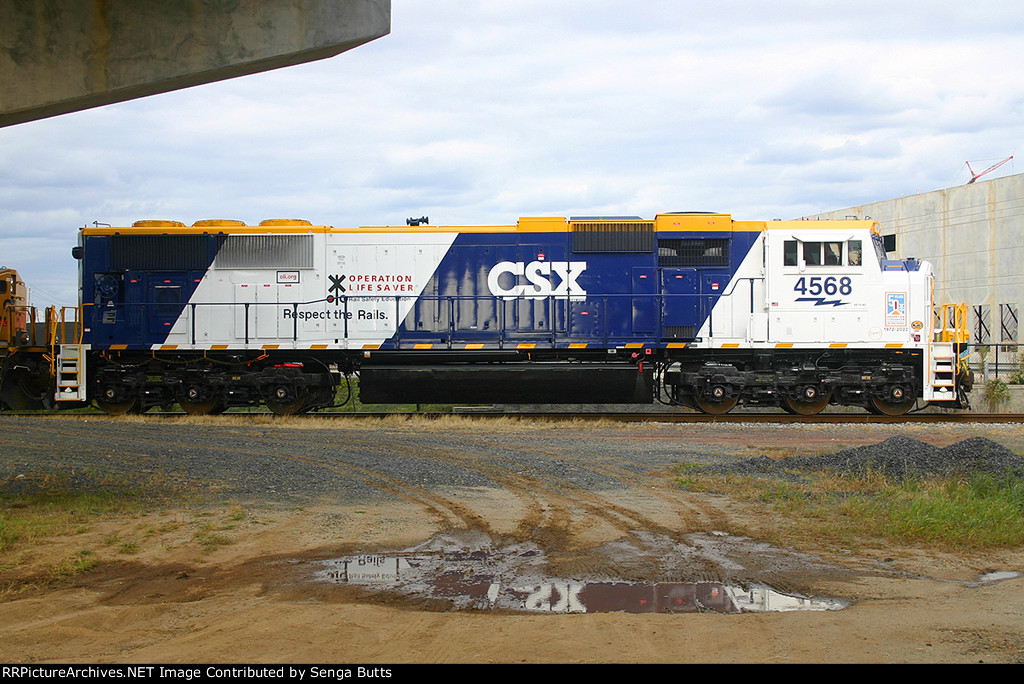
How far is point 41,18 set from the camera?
7.18 metres

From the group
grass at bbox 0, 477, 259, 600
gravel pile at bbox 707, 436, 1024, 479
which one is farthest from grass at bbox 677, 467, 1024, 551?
grass at bbox 0, 477, 259, 600

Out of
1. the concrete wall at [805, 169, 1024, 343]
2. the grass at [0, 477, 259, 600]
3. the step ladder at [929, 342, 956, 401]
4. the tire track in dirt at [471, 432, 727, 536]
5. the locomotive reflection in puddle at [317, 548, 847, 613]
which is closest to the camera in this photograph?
the locomotive reflection in puddle at [317, 548, 847, 613]

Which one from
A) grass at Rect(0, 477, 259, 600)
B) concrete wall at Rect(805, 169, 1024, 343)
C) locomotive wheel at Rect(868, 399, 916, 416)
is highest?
concrete wall at Rect(805, 169, 1024, 343)

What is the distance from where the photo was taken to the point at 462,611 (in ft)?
17.3

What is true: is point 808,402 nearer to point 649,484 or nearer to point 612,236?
point 612,236

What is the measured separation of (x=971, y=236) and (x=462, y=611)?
51.8 meters

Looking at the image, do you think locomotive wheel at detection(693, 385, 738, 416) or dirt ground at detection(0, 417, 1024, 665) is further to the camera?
locomotive wheel at detection(693, 385, 738, 416)

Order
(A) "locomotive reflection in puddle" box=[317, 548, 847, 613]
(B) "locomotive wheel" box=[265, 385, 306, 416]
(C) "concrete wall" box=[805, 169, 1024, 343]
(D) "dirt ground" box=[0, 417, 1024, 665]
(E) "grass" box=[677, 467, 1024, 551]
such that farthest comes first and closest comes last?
(C) "concrete wall" box=[805, 169, 1024, 343] → (B) "locomotive wheel" box=[265, 385, 306, 416] → (E) "grass" box=[677, 467, 1024, 551] → (A) "locomotive reflection in puddle" box=[317, 548, 847, 613] → (D) "dirt ground" box=[0, 417, 1024, 665]

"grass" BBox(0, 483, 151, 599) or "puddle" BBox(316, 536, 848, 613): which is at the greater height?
"grass" BBox(0, 483, 151, 599)

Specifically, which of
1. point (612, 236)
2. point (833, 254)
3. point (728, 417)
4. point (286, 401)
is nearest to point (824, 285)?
point (833, 254)

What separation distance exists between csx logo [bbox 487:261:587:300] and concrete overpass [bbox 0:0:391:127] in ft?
30.2

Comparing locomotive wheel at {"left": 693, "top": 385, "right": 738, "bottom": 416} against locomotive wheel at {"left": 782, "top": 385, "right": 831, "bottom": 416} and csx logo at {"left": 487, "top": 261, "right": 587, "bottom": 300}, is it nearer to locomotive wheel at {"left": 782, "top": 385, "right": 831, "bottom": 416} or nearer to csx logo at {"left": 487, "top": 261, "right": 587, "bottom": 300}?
locomotive wheel at {"left": 782, "top": 385, "right": 831, "bottom": 416}

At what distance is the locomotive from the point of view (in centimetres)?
1656
